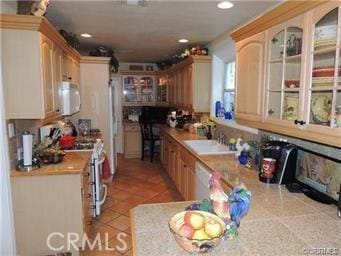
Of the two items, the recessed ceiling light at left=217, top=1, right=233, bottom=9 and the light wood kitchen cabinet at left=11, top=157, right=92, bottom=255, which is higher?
the recessed ceiling light at left=217, top=1, right=233, bottom=9

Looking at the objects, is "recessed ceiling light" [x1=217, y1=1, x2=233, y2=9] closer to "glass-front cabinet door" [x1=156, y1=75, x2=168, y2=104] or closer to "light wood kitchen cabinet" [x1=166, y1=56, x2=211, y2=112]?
"light wood kitchen cabinet" [x1=166, y1=56, x2=211, y2=112]

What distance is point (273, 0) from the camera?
2256mm

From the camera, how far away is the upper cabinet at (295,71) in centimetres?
141

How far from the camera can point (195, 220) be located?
108 cm

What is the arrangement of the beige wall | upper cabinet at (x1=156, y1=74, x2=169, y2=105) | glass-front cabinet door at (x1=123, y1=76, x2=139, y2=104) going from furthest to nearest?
glass-front cabinet door at (x1=123, y1=76, x2=139, y2=104) < upper cabinet at (x1=156, y1=74, x2=169, y2=105) < the beige wall

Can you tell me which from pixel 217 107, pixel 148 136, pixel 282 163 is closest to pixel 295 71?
pixel 282 163

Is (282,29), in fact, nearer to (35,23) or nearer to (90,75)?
(35,23)

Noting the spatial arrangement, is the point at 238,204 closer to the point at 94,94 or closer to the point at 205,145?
the point at 205,145

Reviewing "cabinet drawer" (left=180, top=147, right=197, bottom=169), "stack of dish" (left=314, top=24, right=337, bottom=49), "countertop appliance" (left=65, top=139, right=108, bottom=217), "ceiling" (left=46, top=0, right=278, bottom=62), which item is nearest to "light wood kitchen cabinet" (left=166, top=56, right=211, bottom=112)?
"ceiling" (left=46, top=0, right=278, bottom=62)

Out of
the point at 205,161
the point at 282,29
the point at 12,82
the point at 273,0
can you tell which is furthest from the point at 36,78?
the point at 273,0

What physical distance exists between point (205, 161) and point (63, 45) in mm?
2095

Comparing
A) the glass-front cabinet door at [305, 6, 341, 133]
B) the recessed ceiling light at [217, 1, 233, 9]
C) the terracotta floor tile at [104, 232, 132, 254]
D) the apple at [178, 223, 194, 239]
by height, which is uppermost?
the recessed ceiling light at [217, 1, 233, 9]

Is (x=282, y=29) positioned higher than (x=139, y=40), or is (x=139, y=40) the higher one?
(x=139, y=40)

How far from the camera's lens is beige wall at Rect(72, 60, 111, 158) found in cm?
445
